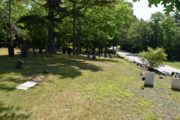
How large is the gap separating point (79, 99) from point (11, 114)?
336cm

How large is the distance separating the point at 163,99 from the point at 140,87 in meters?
2.45

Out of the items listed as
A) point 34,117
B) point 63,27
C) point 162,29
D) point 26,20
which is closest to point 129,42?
point 162,29

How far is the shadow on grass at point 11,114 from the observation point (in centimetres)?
1084

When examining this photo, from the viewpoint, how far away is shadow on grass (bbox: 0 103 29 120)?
10836mm

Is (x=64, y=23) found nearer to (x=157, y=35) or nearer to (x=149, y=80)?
(x=149, y=80)

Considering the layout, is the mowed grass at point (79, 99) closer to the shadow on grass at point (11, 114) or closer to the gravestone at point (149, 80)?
the shadow on grass at point (11, 114)

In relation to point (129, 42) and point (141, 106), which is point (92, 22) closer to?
point (141, 106)

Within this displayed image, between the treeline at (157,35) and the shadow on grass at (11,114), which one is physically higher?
the treeline at (157,35)

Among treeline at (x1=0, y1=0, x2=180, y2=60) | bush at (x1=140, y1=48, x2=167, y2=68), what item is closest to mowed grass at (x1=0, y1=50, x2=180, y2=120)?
treeline at (x1=0, y1=0, x2=180, y2=60)

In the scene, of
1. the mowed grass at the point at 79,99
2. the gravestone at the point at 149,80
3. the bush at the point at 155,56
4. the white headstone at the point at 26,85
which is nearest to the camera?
the mowed grass at the point at 79,99

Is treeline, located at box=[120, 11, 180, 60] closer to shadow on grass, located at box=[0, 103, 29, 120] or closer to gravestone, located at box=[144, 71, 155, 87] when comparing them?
gravestone, located at box=[144, 71, 155, 87]

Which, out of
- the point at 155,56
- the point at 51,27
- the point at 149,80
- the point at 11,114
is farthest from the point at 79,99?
the point at 155,56

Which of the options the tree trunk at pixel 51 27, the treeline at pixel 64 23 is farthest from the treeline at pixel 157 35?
the tree trunk at pixel 51 27

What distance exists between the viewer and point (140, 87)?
57.7ft
